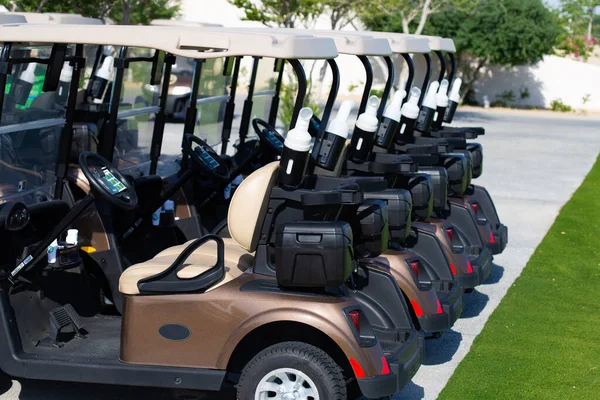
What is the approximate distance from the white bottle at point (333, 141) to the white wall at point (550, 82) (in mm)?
23852

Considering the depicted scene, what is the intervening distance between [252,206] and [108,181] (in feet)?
2.35

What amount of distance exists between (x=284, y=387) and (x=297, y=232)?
0.63 meters

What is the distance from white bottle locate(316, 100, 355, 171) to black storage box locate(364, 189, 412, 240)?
36cm

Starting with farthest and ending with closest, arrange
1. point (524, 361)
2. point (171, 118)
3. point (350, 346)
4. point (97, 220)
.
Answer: point (171, 118), point (524, 361), point (97, 220), point (350, 346)

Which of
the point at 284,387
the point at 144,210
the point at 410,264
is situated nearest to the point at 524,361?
the point at 410,264

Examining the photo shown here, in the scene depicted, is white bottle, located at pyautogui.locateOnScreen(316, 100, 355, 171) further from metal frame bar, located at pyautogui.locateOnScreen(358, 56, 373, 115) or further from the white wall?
the white wall

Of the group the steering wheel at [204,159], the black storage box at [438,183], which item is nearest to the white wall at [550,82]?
the black storage box at [438,183]

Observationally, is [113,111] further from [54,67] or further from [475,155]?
[475,155]

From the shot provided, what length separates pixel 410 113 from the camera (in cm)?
623

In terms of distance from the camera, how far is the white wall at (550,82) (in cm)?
2739

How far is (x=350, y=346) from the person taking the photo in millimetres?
3668

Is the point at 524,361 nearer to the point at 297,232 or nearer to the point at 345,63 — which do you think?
the point at 297,232

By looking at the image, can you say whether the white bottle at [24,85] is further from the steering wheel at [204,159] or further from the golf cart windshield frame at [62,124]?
the steering wheel at [204,159]

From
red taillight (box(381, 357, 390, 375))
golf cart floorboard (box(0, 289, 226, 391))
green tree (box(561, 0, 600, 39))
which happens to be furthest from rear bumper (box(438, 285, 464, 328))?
green tree (box(561, 0, 600, 39))
